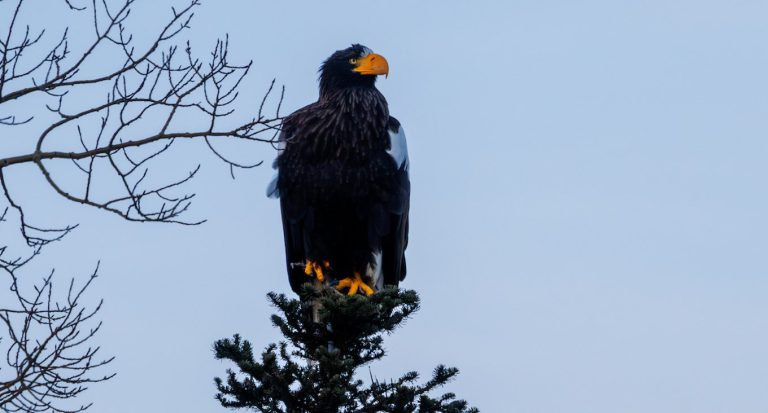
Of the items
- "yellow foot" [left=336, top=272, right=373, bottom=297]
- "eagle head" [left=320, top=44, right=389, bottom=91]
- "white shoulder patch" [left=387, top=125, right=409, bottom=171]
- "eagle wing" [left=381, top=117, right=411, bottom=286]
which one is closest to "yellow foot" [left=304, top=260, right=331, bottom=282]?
"yellow foot" [left=336, top=272, right=373, bottom=297]

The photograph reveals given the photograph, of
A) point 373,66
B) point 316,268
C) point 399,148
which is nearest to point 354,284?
point 316,268

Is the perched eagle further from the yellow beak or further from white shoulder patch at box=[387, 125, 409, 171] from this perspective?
the yellow beak

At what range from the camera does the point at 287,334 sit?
620 centimetres

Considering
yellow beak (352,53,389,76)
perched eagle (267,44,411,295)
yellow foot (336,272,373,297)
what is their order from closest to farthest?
1. perched eagle (267,44,411,295)
2. yellow foot (336,272,373,297)
3. yellow beak (352,53,389,76)

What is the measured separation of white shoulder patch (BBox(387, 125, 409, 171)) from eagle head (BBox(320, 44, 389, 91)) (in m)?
0.45

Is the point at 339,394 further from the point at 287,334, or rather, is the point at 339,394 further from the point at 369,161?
the point at 369,161

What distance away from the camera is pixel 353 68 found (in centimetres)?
884

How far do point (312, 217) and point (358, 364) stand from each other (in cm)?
234

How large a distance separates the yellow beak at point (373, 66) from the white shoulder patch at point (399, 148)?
1.39 feet

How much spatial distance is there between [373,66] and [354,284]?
152 cm

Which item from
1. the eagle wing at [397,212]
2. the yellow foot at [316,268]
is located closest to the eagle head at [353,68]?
the eagle wing at [397,212]

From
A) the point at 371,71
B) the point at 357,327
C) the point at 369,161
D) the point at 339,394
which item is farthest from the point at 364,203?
the point at 339,394

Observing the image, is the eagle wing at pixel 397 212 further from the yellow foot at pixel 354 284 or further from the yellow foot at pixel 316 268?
the yellow foot at pixel 316 268

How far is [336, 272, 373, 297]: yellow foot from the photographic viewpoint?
8.40 metres
